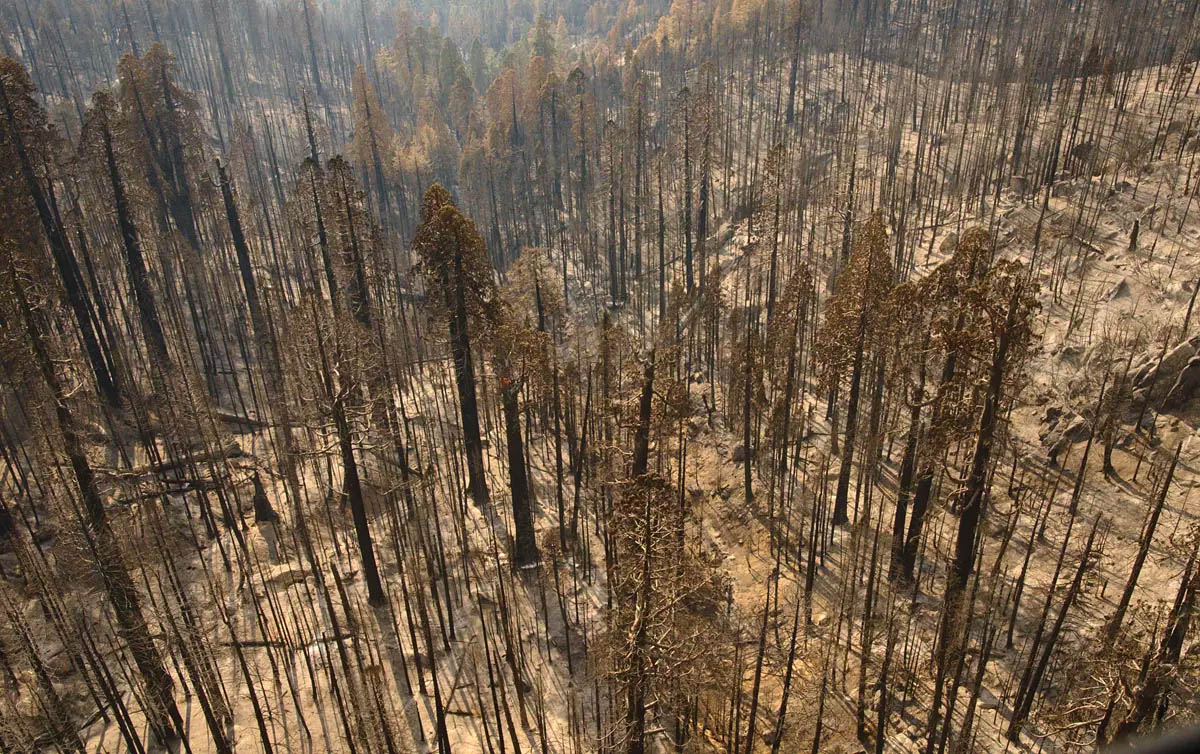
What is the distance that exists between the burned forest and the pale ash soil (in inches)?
5.7

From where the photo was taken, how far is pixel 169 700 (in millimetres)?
19484

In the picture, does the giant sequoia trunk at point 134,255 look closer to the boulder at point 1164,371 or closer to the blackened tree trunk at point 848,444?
the blackened tree trunk at point 848,444

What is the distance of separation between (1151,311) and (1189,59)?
56051 millimetres

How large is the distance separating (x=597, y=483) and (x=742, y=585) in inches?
290

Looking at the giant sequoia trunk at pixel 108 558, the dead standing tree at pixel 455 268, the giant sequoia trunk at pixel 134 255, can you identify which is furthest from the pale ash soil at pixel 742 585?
the dead standing tree at pixel 455 268

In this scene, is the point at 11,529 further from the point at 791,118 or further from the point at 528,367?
the point at 791,118

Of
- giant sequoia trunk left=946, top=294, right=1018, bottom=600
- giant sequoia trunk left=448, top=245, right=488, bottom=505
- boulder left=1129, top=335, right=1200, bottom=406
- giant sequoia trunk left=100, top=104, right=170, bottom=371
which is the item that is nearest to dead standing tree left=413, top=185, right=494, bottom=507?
giant sequoia trunk left=448, top=245, right=488, bottom=505

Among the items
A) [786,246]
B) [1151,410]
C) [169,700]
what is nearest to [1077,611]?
[1151,410]

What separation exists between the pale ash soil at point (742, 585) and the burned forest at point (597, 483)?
5.7 inches

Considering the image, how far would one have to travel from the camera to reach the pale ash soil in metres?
21.5

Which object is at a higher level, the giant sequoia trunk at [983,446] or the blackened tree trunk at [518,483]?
the giant sequoia trunk at [983,446]

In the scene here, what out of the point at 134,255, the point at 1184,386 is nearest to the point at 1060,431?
the point at 1184,386

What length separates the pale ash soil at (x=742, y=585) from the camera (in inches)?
846

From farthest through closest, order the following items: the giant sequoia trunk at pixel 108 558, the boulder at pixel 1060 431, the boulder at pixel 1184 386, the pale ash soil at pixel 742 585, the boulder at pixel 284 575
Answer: the boulder at pixel 1060 431 < the boulder at pixel 1184 386 < the boulder at pixel 284 575 < the pale ash soil at pixel 742 585 < the giant sequoia trunk at pixel 108 558
